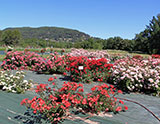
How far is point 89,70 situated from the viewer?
5.78m

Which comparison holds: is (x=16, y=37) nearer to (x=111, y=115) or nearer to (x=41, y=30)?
(x=41, y=30)

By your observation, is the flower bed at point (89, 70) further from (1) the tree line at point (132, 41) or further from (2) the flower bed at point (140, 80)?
(1) the tree line at point (132, 41)

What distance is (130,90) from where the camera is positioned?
4703 mm

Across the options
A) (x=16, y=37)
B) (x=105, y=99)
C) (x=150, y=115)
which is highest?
(x=16, y=37)

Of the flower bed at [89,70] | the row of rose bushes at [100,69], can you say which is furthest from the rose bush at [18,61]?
the flower bed at [89,70]

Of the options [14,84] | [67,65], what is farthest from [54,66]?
[14,84]

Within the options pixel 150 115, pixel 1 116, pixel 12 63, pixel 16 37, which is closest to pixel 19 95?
pixel 1 116

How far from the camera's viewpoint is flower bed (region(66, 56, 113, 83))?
5473 mm

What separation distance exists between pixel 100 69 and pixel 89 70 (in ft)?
1.22

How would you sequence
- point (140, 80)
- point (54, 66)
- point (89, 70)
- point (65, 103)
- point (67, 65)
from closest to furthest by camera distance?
point (65, 103) < point (140, 80) < point (89, 70) < point (54, 66) < point (67, 65)

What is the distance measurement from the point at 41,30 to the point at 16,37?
3884 cm

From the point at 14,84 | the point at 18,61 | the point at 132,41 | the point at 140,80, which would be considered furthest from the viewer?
the point at 132,41

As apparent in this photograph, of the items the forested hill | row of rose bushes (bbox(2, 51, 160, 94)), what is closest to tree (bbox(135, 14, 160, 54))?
row of rose bushes (bbox(2, 51, 160, 94))

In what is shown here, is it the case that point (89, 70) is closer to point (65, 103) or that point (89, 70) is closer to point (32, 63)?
point (65, 103)
